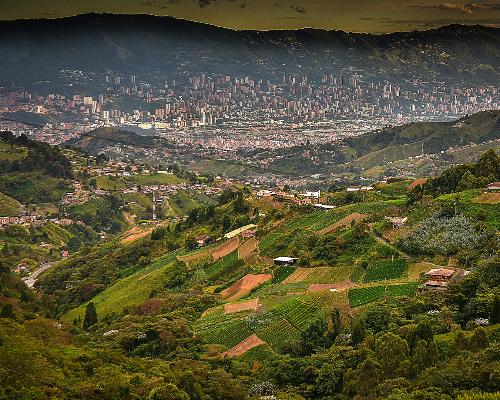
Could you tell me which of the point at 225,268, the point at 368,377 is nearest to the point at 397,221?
the point at 225,268

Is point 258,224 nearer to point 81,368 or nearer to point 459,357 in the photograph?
point 81,368

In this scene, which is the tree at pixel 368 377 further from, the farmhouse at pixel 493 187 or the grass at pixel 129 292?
the grass at pixel 129 292

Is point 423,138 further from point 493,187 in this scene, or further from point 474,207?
point 474,207

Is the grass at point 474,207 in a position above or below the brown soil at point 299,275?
above

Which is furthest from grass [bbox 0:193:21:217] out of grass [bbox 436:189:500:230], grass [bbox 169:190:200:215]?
grass [bbox 436:189:500:230]

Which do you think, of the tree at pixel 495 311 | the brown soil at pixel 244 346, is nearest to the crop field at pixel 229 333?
the brown soil at pixel 244 346

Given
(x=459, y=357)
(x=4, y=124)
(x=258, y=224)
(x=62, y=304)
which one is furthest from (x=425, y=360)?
(x=4, y=124)
